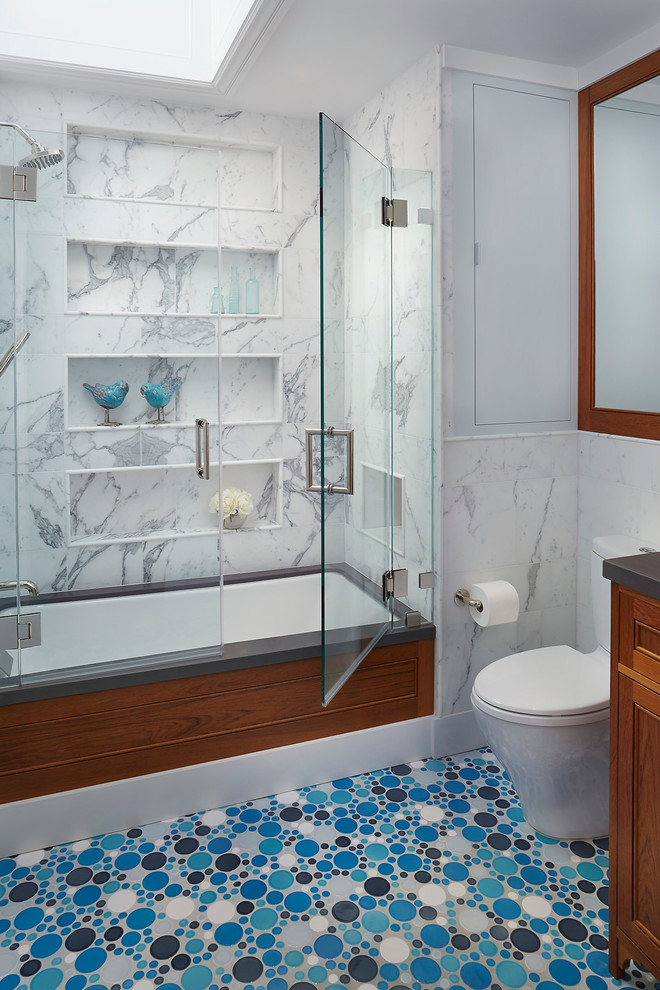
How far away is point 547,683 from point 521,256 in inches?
59.9

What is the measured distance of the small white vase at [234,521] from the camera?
3170 millimetres

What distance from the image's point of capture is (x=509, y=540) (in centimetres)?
271

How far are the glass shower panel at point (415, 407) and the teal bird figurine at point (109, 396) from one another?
90 cm

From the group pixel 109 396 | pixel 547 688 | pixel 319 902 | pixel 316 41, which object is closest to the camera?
pixel 319 902

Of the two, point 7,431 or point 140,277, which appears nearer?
point 7,431

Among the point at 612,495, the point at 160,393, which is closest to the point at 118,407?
the point at 160,393

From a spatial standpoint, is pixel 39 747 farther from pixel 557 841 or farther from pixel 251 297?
Answer: pixel 251 297

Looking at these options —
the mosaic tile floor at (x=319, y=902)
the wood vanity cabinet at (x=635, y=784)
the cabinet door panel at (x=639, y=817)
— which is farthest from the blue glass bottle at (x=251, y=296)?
the cabinet door panel at (x=639, y=817)

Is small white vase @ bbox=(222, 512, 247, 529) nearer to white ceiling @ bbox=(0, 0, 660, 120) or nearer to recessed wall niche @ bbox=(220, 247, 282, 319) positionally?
recessed wall niche @ bbox=(220, 247, 282, 319)

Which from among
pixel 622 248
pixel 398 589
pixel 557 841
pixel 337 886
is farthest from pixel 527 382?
pixel 337 886

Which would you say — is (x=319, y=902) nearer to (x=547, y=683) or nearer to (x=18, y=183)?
(x=547, y=683)

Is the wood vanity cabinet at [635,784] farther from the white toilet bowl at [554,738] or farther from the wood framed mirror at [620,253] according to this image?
the wood framed mirror at [620,253]

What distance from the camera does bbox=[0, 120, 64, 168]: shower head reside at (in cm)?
195

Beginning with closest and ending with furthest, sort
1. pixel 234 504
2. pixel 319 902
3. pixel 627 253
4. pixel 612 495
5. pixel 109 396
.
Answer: pixel 319 902 < pixel 109 396 < pixel 627 253 < pixel 612 495 < pixel 234 504
